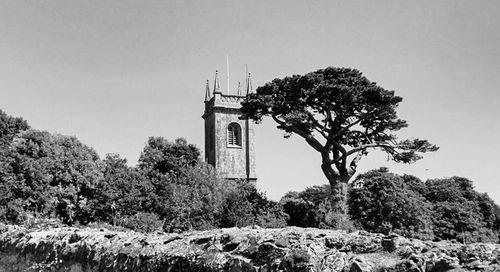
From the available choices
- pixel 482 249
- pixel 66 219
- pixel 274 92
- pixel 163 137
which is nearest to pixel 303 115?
pixel 274 92

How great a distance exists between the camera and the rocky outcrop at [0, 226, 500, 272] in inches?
136

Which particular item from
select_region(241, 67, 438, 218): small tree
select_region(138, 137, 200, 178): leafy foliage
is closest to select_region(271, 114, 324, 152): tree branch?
select_region(241, 67, 438, 218): small tree

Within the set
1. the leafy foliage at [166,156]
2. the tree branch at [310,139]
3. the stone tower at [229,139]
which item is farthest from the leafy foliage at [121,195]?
the stone tower at [229,139]

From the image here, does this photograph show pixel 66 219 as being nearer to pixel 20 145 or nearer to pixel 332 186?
pixel 20 145

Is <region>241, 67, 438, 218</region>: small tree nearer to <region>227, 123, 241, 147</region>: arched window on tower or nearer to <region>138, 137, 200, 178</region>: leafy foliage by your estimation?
<region>138, 137, 200, 178</region>: leafy foliage

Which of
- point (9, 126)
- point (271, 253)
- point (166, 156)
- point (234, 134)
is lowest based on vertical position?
point (271, 253)

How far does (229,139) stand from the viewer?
2371 inches

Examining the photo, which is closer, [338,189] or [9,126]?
[338,189]

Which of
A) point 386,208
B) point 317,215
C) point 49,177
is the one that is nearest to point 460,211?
point 386,208

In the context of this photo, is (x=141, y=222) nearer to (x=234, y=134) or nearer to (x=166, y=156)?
(x=166, y=156)

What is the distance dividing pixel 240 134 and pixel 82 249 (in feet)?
178

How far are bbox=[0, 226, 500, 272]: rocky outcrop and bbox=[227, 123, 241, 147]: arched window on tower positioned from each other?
53275 millimetres

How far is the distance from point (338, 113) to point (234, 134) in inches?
1031

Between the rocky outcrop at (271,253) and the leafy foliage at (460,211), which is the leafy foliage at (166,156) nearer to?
the leafy foliage at (460,211)
